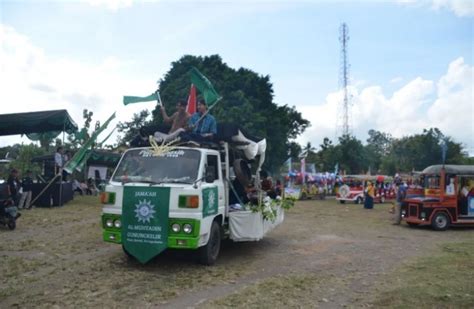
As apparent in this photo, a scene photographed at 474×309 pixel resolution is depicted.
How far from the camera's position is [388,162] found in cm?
6138

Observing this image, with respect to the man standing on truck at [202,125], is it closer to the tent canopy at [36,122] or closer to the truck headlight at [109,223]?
the truck headlight at [109,223]

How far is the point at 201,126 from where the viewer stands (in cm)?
901

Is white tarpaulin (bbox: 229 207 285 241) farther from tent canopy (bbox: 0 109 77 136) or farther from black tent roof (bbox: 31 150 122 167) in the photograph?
black tent roof (bbox: 31 150 122 167)

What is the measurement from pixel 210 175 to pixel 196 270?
1.68 metres

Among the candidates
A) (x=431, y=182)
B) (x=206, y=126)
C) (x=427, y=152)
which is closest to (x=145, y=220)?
(x=206, y=126)

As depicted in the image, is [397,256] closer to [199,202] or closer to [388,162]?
[199,202]

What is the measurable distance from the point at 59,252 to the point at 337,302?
5.82 meters

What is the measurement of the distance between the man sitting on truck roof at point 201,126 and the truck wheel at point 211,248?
1.67m

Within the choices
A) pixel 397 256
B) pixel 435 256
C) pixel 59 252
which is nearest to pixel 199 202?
pixel 59 252

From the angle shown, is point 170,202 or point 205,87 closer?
point 170,202

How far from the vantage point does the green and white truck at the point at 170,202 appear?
6992 mm

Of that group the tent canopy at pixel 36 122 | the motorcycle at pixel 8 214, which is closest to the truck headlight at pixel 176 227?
the motorcycle at pixel 8 214

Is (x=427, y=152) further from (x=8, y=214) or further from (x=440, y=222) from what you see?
(x=8, y=214)

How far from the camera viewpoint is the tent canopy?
56.0ft
